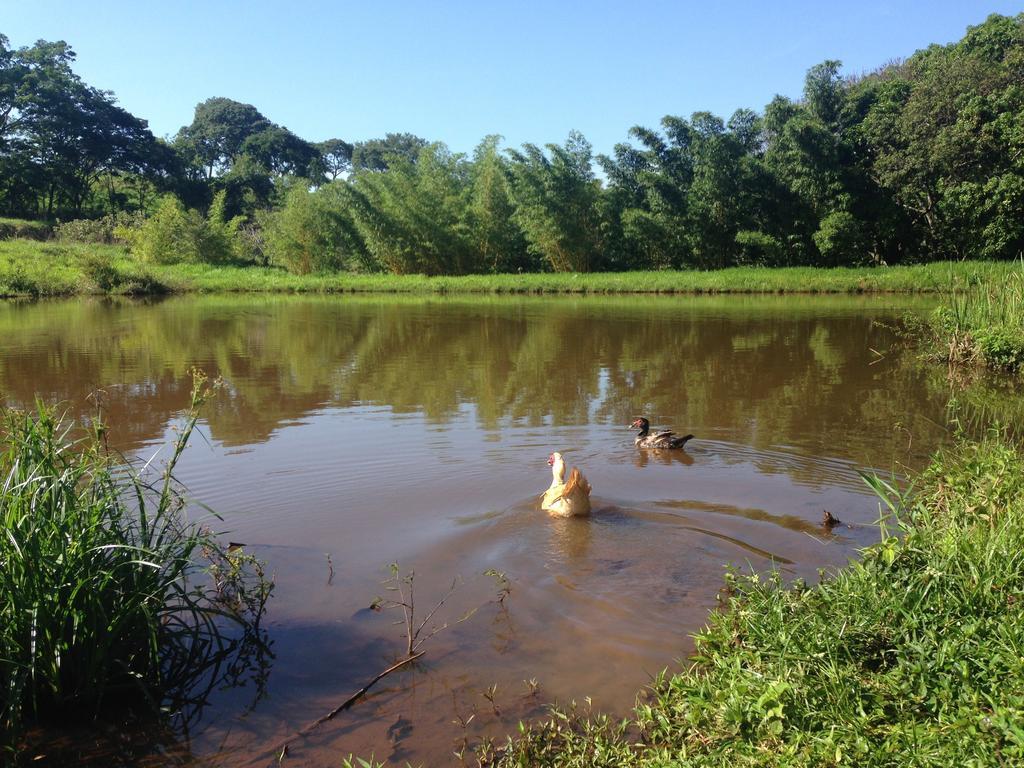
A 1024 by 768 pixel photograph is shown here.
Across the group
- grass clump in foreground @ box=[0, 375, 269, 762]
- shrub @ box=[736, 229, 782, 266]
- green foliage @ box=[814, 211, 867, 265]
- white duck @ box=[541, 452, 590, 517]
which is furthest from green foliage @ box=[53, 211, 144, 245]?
grass clump in foreground @ box=[0, 375, 269, 762]

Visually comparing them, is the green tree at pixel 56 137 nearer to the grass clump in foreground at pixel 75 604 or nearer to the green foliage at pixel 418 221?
the green foliage at pixel 418 221

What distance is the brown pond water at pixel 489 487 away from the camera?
3479mm

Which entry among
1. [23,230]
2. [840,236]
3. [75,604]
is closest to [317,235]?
[23,230]

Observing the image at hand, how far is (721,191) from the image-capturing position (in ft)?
110

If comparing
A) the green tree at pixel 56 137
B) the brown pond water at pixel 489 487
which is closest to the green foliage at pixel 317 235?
the green tree at pixel 56 137

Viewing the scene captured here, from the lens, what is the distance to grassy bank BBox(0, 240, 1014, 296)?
93.4 feet

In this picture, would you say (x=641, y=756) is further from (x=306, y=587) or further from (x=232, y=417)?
(x=232, y=417)

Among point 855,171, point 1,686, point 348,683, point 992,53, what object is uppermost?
point 992,53

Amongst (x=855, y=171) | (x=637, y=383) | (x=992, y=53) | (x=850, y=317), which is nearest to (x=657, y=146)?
(x=855, y=171)

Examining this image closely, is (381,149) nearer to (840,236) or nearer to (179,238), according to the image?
(179,238)

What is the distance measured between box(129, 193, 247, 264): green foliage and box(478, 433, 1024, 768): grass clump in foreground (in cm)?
4529

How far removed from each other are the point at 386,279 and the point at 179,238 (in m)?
15.6

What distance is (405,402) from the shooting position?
10.1 meters

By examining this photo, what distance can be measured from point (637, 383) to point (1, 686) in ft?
30.2
